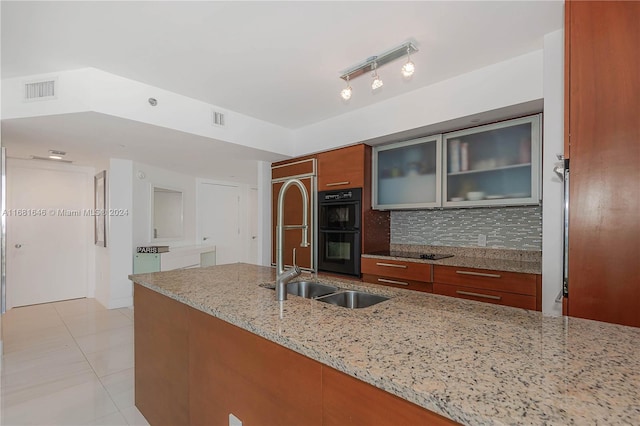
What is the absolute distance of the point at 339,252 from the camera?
344cm

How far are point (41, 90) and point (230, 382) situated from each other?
2.74 metres

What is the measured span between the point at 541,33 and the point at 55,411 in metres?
3.94

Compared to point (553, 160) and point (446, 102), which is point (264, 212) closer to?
point (446, 102)

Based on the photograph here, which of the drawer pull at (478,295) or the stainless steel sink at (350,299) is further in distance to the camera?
the drawer pull at (478,295)

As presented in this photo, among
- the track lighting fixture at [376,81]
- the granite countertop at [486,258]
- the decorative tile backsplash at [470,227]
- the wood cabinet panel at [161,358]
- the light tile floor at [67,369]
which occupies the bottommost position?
the light tile floor at [67,369]

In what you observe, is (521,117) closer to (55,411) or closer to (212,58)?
(212,58)

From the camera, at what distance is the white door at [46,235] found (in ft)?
14.1

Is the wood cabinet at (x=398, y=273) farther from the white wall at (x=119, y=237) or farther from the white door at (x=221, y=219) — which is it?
the white door at (x=221, y=219)

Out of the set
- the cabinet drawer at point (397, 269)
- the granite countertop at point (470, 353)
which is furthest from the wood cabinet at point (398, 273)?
the granite countertop at point (470, 353)

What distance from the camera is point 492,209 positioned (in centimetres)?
288

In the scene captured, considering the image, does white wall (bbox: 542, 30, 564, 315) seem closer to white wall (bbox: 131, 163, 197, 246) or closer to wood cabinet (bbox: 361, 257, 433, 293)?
wood cabinet (bbox: 361, 257, 433, 293)

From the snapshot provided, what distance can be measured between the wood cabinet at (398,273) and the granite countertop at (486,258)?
0.05 metres

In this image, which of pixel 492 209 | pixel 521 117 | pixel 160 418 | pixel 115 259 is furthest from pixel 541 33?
pixel 115 259

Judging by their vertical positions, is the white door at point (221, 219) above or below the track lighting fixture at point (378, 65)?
below
